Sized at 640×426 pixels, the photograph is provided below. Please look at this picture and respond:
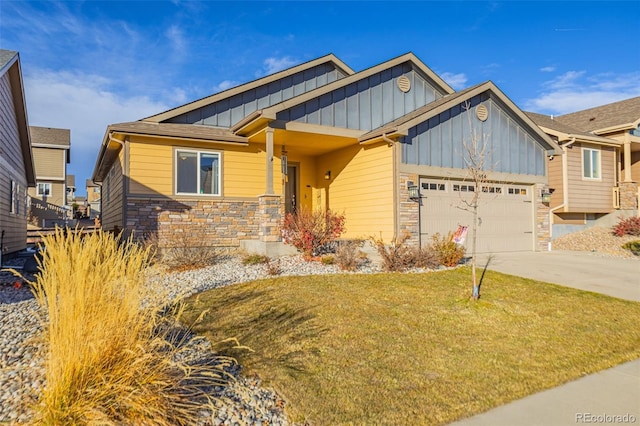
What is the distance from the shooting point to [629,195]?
17375 millimetres

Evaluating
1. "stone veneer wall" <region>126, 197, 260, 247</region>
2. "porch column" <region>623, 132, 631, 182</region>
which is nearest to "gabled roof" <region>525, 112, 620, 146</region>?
"porch column" <region>623, 132, 631, 182</region>

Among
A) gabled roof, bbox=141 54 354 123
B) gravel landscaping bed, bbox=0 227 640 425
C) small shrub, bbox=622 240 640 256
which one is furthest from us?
small shrub, bbox=622 240 640 256

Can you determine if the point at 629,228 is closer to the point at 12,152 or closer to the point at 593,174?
the point at 593,174

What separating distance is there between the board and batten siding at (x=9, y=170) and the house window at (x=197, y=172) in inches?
179

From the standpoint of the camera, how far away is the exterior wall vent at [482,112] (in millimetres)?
12328

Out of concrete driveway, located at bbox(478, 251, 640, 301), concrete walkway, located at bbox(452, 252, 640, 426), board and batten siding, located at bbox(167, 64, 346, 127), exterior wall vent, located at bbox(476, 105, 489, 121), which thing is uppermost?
board and batten siding, located at bbox(167, 64, 346, 127)

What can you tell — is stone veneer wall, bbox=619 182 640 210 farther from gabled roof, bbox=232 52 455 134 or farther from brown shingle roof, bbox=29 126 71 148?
brown shingle roof, bbox=29 126 71 148

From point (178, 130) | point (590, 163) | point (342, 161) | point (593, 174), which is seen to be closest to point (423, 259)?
point (342, 161)

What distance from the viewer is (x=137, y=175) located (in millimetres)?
11133

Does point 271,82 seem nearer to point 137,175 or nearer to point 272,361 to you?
point 137,175

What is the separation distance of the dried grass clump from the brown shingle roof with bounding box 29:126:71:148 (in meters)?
33.3

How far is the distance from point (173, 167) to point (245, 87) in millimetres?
4026

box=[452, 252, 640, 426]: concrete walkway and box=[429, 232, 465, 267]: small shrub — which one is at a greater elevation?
box=[429, 232, 465, 267]: small shrub

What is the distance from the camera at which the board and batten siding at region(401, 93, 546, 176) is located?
37.4ft
